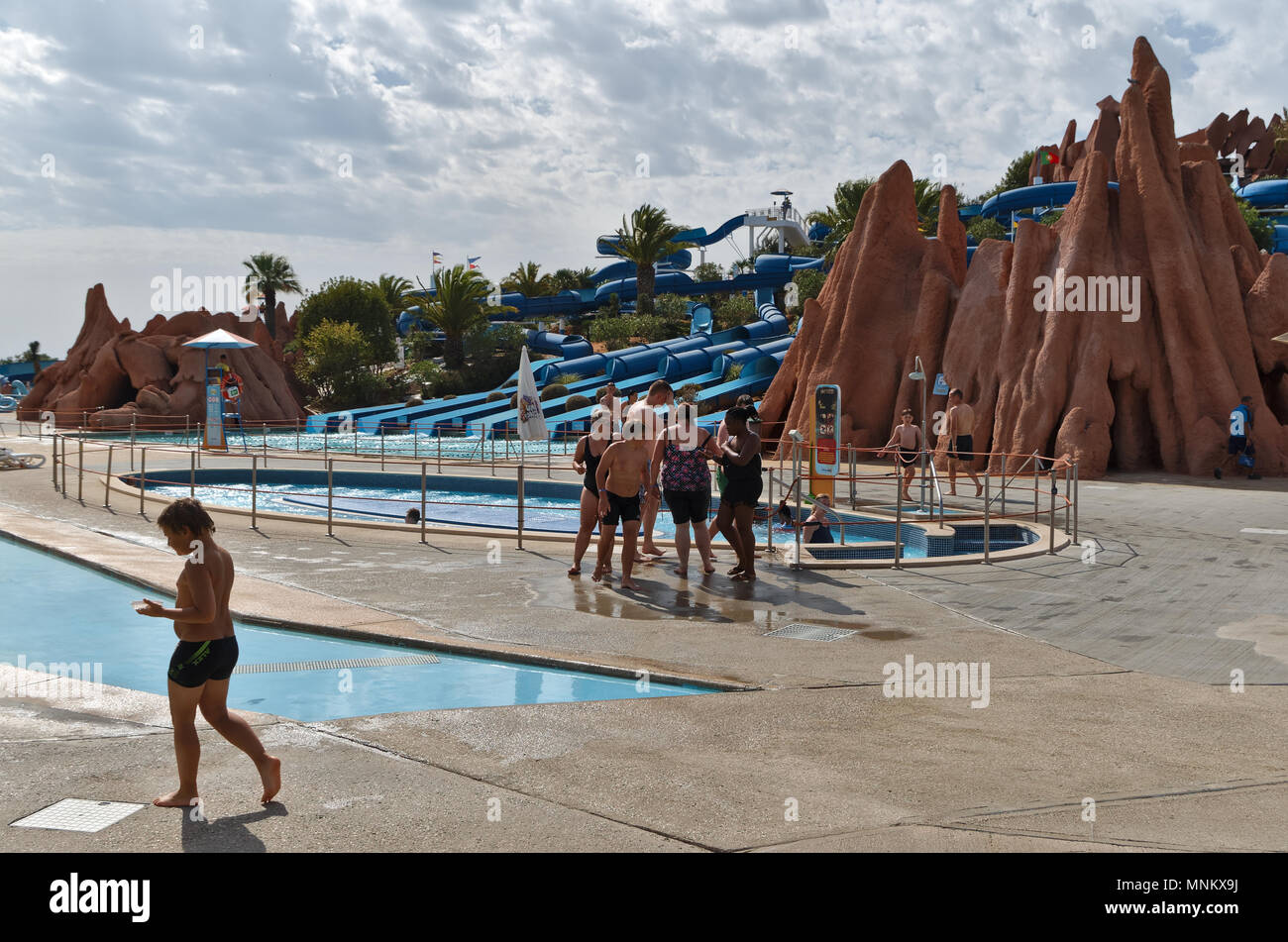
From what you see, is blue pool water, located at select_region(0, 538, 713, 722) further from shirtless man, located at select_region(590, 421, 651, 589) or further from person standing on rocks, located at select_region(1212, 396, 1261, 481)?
person standing on rocks, located at select_region(1212, 396, 1261, 481)

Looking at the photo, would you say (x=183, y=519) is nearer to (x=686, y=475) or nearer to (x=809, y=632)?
(x=809, y=632)

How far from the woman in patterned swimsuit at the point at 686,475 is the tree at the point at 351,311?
1755 inches

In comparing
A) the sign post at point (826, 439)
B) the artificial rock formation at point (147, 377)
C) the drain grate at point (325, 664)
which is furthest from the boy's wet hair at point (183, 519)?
the artificial rock formation at point (147, 377)

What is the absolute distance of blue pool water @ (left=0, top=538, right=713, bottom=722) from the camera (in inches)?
283

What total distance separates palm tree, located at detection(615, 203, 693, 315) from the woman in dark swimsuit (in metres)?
49.2

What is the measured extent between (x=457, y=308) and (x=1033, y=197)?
29838 mm

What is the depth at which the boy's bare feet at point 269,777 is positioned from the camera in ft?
16.0

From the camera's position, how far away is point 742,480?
11.0 metres

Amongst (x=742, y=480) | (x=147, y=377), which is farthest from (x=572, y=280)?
(x=742, y=480)

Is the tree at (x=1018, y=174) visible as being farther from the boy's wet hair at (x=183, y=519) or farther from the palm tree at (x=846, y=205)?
the boy's wet hair at (x=183, y=519)

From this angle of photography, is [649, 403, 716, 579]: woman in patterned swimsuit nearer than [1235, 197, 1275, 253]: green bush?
Yes

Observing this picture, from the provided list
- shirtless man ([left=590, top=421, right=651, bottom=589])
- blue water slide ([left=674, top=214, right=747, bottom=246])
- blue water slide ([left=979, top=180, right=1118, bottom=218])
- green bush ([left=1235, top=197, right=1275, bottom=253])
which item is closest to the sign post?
shirtless man ([left=590, top=421, right=651, bottom=589])

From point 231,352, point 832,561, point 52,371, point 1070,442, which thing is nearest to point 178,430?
point 231,352
